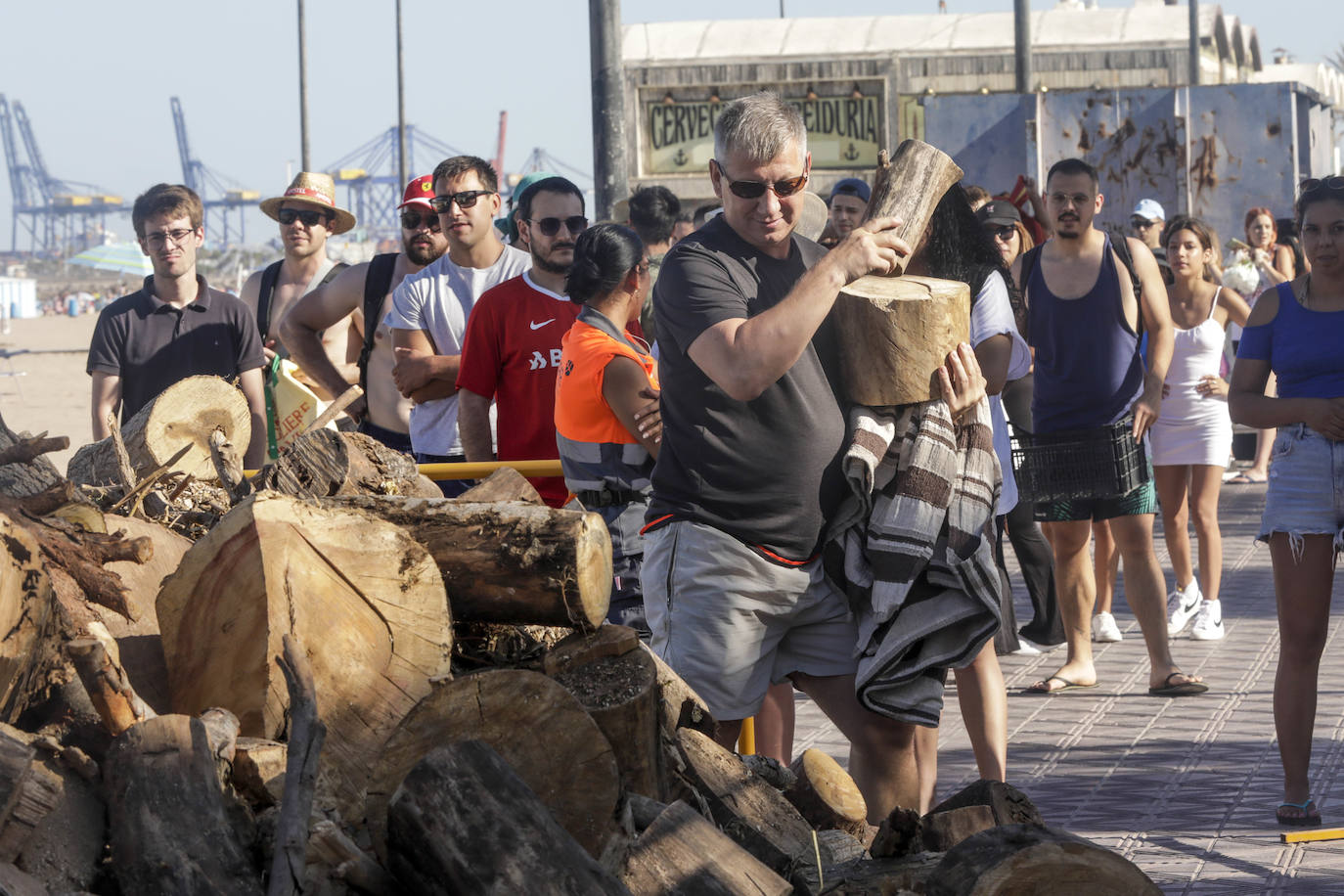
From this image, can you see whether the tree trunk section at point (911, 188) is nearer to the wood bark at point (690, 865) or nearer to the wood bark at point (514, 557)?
the wood bark at point (514, 557)

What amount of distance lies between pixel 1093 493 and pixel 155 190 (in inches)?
169

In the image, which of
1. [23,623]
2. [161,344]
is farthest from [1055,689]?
[23,623]

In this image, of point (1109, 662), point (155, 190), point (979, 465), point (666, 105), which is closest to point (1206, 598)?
point (1109, 662)

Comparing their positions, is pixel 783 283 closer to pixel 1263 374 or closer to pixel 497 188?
pixel 1263 374

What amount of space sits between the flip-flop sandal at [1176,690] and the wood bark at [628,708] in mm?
3959

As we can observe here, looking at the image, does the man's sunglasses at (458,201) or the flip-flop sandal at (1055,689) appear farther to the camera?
the flip-flop sandal at (1055,689)

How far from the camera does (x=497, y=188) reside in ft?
20.6

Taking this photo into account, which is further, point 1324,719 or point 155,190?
point 155,190

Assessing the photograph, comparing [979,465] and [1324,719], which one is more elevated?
[979,465]

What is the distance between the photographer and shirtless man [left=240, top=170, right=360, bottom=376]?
7.88 metres

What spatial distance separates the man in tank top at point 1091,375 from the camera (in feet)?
21.8

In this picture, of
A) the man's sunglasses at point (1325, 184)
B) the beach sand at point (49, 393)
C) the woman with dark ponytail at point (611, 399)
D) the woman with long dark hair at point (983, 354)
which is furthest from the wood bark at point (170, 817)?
the beach sand at point (49, 393)

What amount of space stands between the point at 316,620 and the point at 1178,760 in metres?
3.69

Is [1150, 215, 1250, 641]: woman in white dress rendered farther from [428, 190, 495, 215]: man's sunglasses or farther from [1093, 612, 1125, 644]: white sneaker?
[428, 190, 495, 215]: man's sunglasses
